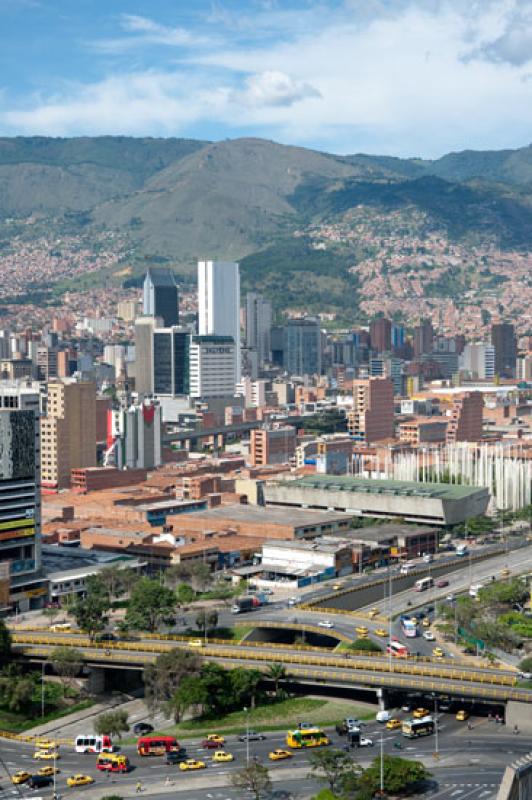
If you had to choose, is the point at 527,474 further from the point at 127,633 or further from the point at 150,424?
the point at 127,633

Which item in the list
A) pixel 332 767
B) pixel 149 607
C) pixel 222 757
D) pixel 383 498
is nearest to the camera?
pixel 332 767

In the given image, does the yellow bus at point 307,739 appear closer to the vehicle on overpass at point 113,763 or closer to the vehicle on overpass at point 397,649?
the vehicle on overpass at point 113,763

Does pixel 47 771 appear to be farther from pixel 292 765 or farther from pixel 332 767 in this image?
pixel 332 767

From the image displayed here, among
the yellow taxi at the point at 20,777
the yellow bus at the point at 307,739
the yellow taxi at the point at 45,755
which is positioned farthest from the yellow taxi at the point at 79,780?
the yellow bus at the point at 307,739

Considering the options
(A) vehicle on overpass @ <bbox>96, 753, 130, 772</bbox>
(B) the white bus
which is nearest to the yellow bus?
(A) vehicle on overpass @ <bbox>96, 753, 130, 772</bbox>

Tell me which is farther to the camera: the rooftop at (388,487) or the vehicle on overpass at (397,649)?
the rooftop at (388,487)

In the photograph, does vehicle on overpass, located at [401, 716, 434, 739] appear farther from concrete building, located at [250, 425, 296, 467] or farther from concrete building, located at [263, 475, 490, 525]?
concrete building, located at [250, 425, 296, 467]

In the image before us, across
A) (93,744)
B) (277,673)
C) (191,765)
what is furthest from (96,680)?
(191,765)

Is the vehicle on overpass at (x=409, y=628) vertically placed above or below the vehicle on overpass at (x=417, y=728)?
above
